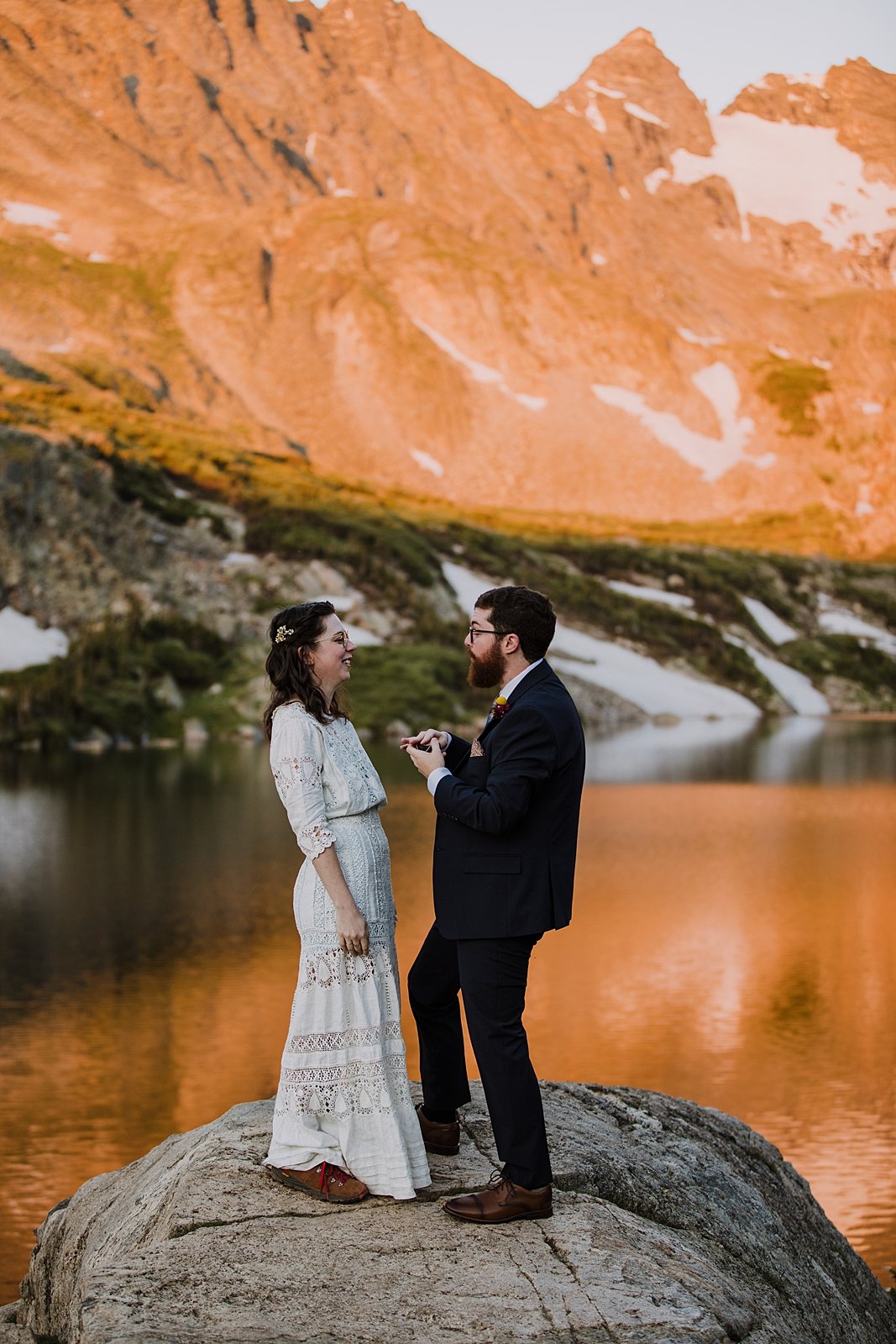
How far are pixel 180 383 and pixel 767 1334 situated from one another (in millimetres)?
149096

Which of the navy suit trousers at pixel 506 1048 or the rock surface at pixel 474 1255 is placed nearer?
the rock surface at pixel 474 1255

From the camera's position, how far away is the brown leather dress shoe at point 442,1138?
20.7 feet

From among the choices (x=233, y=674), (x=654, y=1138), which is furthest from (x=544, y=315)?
(x=654, y=1138)

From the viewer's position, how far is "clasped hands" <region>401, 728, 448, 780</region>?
5699 mm

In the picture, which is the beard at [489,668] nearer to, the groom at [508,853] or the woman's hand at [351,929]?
the groom at [508,853]

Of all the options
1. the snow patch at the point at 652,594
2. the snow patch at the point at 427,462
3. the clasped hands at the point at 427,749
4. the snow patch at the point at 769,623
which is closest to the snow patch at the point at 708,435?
the snow patch at the point at 427,462

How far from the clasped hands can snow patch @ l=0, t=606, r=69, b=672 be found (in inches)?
1805

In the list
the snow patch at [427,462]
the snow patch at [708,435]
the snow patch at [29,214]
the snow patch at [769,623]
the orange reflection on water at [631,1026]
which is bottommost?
the orange reflection on water at [631,1026]

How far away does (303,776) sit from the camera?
19.3 ft

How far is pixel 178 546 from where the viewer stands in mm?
65250

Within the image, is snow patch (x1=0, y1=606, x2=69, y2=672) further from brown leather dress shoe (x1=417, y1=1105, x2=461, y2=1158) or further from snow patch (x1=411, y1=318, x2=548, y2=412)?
snow patch (x1=411, y1=318, x2=548, y2=412)

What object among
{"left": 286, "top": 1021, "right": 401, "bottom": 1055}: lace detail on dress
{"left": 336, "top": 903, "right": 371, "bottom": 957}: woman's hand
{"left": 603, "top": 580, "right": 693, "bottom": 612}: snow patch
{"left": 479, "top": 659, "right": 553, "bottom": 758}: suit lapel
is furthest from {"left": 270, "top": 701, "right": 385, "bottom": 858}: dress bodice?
{"left": 603, "top": 580, "right": 693, "bottom": 612}: snow patch

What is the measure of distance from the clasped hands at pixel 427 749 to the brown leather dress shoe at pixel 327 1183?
1.74 metres

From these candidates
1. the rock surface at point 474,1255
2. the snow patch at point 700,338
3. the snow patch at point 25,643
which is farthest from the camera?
the snow patch at point 700,338
